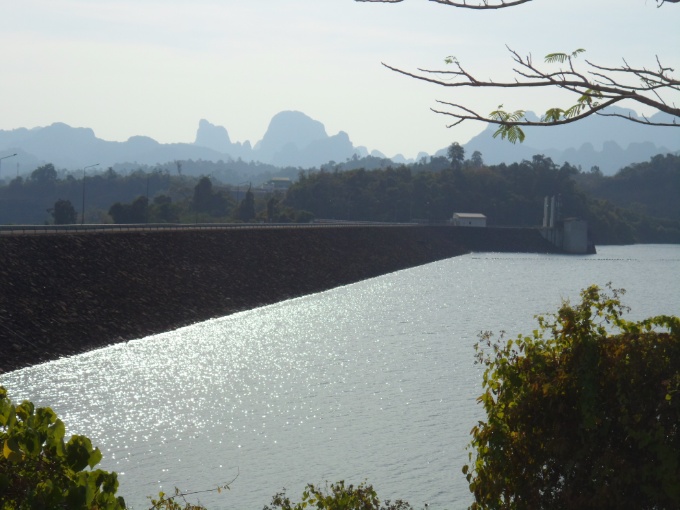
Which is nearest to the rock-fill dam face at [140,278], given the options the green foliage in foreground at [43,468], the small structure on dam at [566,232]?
the green foliage in foreground at [43,468]

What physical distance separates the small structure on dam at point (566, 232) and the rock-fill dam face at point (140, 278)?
195ft

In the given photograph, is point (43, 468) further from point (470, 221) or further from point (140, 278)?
point (470, 221)

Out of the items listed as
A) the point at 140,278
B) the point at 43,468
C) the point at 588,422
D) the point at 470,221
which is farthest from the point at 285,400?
the point at 470,221

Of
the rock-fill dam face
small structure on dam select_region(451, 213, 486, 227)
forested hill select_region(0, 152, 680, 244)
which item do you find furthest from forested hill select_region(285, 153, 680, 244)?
the rock-fill dam face

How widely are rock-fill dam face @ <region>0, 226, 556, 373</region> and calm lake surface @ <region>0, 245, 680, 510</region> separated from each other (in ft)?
5.02

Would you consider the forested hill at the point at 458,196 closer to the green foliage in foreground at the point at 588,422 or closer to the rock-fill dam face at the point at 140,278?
the rock-fill dam face at the point at 140,278

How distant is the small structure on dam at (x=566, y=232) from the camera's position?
135375 mm

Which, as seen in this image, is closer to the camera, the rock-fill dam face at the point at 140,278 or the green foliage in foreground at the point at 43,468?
the green foliage in foreground at the point at 43,468

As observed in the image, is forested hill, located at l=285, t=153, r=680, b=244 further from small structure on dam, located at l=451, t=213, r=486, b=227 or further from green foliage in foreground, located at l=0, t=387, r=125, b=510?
green foliage in foreground, located at l=0, t=387, r=125, b=510

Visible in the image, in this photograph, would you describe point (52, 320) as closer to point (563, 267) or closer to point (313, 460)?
point (313, 460)

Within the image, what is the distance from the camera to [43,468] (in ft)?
19.1

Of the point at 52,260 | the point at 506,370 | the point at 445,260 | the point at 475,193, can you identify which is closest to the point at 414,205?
the point at 475,193

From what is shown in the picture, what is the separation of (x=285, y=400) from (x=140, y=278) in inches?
832

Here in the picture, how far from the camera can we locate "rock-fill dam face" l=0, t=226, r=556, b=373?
36344 mm
